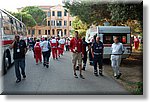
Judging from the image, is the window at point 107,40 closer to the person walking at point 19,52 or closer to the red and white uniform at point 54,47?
the red and white uniform at point 54,47

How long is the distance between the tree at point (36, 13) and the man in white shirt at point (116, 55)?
6.19 ft

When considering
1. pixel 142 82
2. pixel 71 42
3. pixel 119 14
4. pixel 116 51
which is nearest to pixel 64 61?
pixel 71 42

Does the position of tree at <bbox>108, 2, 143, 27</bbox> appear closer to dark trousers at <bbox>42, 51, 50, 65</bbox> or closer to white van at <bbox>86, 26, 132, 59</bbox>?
white van at <bbox>86, 26, 132, 59</bbox>

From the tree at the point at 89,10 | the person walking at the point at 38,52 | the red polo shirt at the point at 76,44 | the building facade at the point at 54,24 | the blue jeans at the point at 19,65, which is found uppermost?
the tree at the point at 89,10

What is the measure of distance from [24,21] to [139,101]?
316 cm

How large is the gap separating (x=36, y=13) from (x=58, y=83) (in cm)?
163

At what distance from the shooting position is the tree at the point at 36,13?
6715 millimetres

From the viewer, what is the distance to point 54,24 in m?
6.86

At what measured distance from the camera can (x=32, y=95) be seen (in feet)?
20.4

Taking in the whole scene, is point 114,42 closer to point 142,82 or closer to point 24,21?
point 142,82

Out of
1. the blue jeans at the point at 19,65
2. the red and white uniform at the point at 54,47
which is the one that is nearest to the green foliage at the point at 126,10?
the blue jeans at the point at 19,65

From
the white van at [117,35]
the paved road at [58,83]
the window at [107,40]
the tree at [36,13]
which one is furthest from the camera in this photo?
the window at [107,40]

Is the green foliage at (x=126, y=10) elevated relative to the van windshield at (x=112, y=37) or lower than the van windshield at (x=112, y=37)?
elevated

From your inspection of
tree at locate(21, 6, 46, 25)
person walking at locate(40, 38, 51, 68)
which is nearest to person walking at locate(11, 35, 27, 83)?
tree at locate(21, 6, 46, 25)
